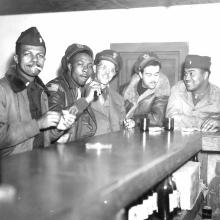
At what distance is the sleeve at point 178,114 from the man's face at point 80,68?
102 cm

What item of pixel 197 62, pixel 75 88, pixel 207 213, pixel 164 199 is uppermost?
pixel 197 62

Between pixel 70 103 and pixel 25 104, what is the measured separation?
594 millimetres

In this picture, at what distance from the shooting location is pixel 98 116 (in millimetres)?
3078

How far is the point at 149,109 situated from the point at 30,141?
6.46 ft

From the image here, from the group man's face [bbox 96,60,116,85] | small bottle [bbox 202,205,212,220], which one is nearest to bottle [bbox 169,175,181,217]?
small bottle [bbox 202,205,212,220]

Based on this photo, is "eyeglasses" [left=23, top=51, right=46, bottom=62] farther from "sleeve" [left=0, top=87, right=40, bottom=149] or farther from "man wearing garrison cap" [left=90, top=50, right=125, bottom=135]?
"man wearing garrison cap" [left=90, top=50, right=125, bottom=135]

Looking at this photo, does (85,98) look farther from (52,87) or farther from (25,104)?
(25,104)

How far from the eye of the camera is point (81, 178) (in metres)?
0.99

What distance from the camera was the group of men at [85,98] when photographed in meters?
2.08

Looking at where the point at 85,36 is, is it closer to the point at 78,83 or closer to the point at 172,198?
the point at 78,83

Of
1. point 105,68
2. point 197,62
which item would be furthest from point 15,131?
point 197,62

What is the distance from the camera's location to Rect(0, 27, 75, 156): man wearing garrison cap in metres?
1.85

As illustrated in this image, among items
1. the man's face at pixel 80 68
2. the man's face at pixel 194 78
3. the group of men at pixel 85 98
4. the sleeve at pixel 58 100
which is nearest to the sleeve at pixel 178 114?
the group of men at pixel 85 98

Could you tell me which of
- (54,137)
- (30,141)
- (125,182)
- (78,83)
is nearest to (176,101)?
(78,83)
